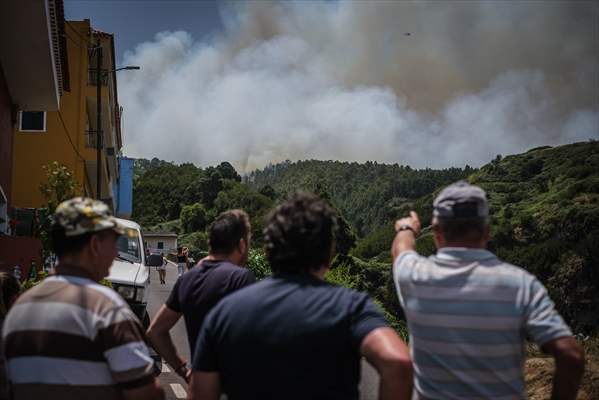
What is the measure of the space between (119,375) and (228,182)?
141 metres

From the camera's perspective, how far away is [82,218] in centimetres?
270

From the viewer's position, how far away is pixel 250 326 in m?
2.35

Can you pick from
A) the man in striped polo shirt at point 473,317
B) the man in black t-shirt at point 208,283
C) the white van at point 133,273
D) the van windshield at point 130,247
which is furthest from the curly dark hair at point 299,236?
the van windshield at point 130,247

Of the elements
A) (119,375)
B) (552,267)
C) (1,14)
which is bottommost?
(552,267)

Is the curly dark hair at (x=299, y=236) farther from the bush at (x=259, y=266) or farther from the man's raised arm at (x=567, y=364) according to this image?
the bush at (x=259, y=266)

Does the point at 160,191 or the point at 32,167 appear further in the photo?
the point at 160,191

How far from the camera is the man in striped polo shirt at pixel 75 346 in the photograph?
2.49 meters

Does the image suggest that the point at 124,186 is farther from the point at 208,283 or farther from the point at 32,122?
the point at 208,283

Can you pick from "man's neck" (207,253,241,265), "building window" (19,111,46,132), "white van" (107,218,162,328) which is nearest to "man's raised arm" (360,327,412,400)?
"man's neck" (207,253,241,265)

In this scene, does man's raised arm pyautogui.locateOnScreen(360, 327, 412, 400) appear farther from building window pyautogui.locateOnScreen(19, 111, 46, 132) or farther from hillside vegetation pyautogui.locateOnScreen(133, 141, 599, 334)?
building window pyautogui.locateOnScreen(19, 111, 46, 132)

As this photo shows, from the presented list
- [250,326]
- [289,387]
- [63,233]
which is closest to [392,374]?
[289,387]

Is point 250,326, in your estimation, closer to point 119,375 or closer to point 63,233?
point 119,375

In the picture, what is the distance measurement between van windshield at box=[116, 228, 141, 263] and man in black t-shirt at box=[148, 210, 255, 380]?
268 inches

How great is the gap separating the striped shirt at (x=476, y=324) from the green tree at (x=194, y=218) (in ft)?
393
